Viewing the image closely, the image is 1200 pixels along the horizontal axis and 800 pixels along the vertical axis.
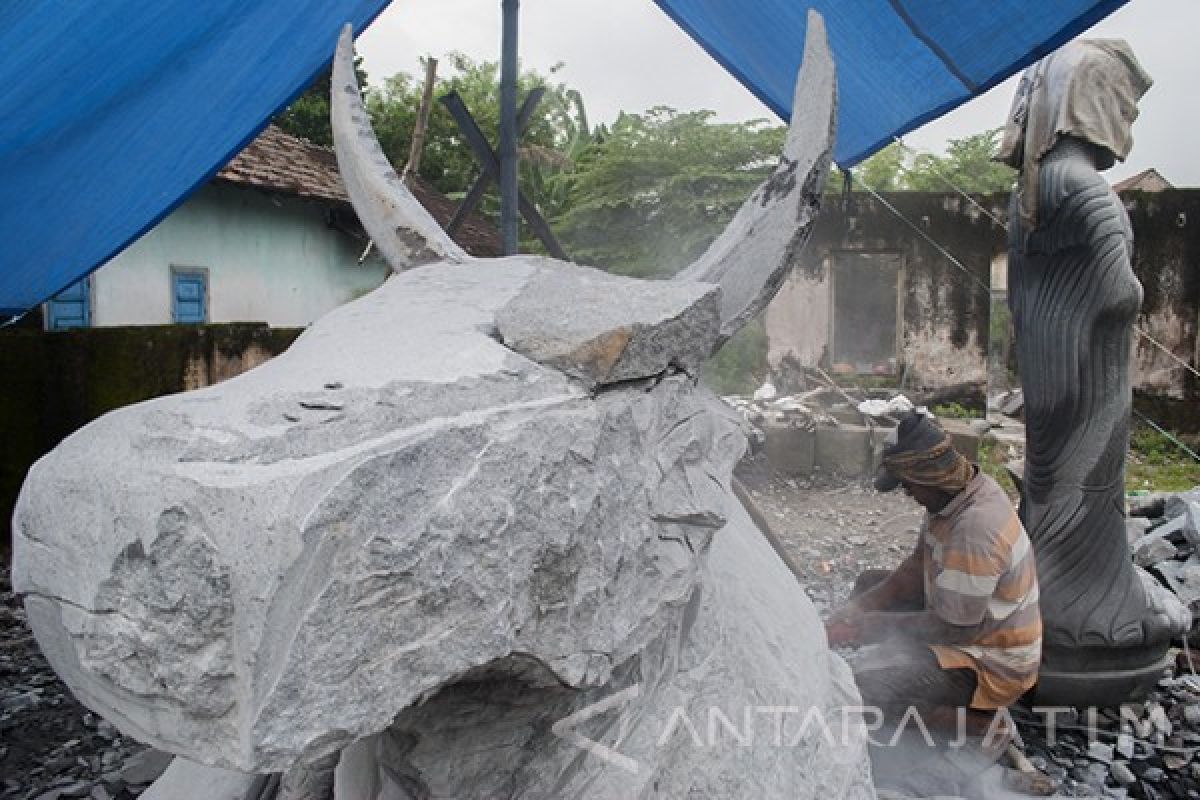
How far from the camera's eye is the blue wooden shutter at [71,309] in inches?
328

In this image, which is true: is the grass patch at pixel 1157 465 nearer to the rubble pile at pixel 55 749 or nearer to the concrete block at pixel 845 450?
the concrete block at pixel 845 450

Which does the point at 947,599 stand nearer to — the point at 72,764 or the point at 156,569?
the point at 156,569

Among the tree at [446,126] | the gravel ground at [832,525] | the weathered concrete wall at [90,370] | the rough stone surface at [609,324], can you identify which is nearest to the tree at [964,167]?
the tree at [446,126]

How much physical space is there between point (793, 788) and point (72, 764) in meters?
2.83

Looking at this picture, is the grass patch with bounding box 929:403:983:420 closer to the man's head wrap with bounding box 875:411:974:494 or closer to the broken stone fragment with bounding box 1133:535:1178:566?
the broken stone fragment with bounding box 1133:535:1178:566

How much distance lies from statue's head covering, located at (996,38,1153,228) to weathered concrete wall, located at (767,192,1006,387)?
21.8 feet

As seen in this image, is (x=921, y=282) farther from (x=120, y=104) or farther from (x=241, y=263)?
(x=120, y=104)

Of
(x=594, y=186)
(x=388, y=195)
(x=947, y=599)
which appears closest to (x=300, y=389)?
(x=388, y=195)

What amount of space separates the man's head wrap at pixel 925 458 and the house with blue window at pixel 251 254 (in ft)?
21.3

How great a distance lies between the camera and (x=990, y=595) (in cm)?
261

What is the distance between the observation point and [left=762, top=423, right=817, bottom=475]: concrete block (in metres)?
7.62

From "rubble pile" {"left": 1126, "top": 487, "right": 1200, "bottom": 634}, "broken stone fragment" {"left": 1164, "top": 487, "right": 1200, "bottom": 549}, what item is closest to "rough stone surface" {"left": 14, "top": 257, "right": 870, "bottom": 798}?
"rubble pile" {"left": 1126, "top": 487, "right": 1200, "bottom": 634}

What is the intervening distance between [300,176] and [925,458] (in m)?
9.36

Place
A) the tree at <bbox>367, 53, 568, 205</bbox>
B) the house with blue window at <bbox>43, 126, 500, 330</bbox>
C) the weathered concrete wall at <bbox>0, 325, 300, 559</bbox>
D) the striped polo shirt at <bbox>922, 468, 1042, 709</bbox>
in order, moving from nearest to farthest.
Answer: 1. the striped polo shirt at <bbox>922, 468, 1042, 709</bbox>
2. the weathered concrete wall at <bbox>0, 325, 300, 559</bbox>
3. the house with blue window at <bbox>43, 126, 500, 330</bbox>
4. the tree at <bbox>367, 53, 568, 205</bbox>
